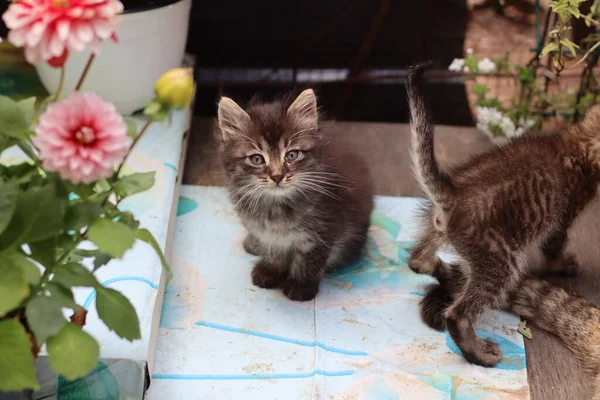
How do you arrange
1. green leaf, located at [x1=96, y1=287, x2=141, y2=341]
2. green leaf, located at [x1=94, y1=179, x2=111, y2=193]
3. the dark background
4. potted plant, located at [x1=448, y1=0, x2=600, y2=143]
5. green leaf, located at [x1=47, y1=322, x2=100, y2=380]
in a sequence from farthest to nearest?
1. the dark background
2. potted plant, located at [x1=448, y1=0, x2=600, y2=143]
3. green leaf, located at [x1=94, y1=179, x2=111, y2=193]
4. green leaf, located at [x1=96, y1=287, x2=141, y2=341]
5. green leaf, located at [x1=47, y1=322, x2=100, y2=380]

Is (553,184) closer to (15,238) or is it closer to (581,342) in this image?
(581,342)

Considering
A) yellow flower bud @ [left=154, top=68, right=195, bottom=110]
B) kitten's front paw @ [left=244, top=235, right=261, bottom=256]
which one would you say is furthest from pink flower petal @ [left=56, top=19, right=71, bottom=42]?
kitten's front paw @ [left=244, top=235, right=261, bottom=256]

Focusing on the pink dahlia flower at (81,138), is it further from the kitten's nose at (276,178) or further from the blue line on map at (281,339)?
the blue line on map at (281,339)

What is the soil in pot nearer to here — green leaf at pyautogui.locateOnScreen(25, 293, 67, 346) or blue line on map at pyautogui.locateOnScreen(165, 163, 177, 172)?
blue line on map at pyautogui.locateOnScreen(165, 163, 177, 172)

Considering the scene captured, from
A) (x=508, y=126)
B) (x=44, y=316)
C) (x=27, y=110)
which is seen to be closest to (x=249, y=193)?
(x=27, y=110)

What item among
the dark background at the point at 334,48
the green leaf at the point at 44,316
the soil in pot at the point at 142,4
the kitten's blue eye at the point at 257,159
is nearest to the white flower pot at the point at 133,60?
the soil in pot at the point at 142,4

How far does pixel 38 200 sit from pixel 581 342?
1532mm

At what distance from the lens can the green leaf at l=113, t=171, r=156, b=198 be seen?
4.29 ft

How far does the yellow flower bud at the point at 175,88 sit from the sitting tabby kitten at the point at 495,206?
2.69ft

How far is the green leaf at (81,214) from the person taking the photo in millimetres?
1209

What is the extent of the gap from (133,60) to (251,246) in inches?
31.7

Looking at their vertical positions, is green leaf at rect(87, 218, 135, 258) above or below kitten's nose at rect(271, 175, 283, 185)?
above

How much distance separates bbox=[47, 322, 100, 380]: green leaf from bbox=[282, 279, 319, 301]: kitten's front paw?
3.38ft

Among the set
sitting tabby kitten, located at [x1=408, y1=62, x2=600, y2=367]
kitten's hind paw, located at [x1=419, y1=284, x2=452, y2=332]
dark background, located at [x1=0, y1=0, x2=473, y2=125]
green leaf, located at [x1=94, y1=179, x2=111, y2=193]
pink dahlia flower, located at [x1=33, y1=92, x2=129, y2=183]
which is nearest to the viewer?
pink dahlia flower, located at [x1=33, y1=92, x2=129, y2=183]
